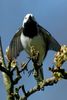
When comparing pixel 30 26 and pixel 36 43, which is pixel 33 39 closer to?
pixel 36 43

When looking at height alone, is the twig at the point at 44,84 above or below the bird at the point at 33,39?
below

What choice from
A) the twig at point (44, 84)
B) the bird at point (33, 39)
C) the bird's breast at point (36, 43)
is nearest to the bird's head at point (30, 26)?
→ the bird at point (33, 39)

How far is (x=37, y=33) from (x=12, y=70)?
404 centimetres

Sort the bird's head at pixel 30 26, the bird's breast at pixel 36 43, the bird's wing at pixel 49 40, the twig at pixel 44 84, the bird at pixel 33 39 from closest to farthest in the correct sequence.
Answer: the twig at pixel 44 84
the bird's breast at pixel 36 43
the bird at pixel 33 39
the bird's head at pixel 30 26
the bird's wing at pixel 49 40

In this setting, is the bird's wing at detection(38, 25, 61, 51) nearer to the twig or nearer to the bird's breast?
the bird's breast

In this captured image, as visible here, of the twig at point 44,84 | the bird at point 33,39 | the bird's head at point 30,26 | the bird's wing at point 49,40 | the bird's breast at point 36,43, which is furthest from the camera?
the bird's wing at point 49,40

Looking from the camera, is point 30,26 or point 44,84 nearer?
point 44,84

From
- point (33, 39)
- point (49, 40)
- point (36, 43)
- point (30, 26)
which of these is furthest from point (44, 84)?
point (49, 40)

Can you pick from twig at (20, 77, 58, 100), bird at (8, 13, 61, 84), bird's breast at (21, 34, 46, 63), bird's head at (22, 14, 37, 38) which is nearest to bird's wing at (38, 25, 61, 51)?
bird at (8, 13, 61, 84)

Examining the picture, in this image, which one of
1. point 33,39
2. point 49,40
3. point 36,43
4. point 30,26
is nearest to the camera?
point 36,43

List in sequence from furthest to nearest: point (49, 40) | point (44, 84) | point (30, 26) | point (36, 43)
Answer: point (49, 40) < point (30, 26) < point (36, 43) < point (44, 84)

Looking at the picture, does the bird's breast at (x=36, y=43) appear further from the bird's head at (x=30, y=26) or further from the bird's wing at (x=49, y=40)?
the bird's wing at (x=49, y=40)

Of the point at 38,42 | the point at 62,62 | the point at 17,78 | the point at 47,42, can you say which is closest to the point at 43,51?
the point at 38,42

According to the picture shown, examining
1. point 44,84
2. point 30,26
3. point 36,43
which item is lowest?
point 44,84
